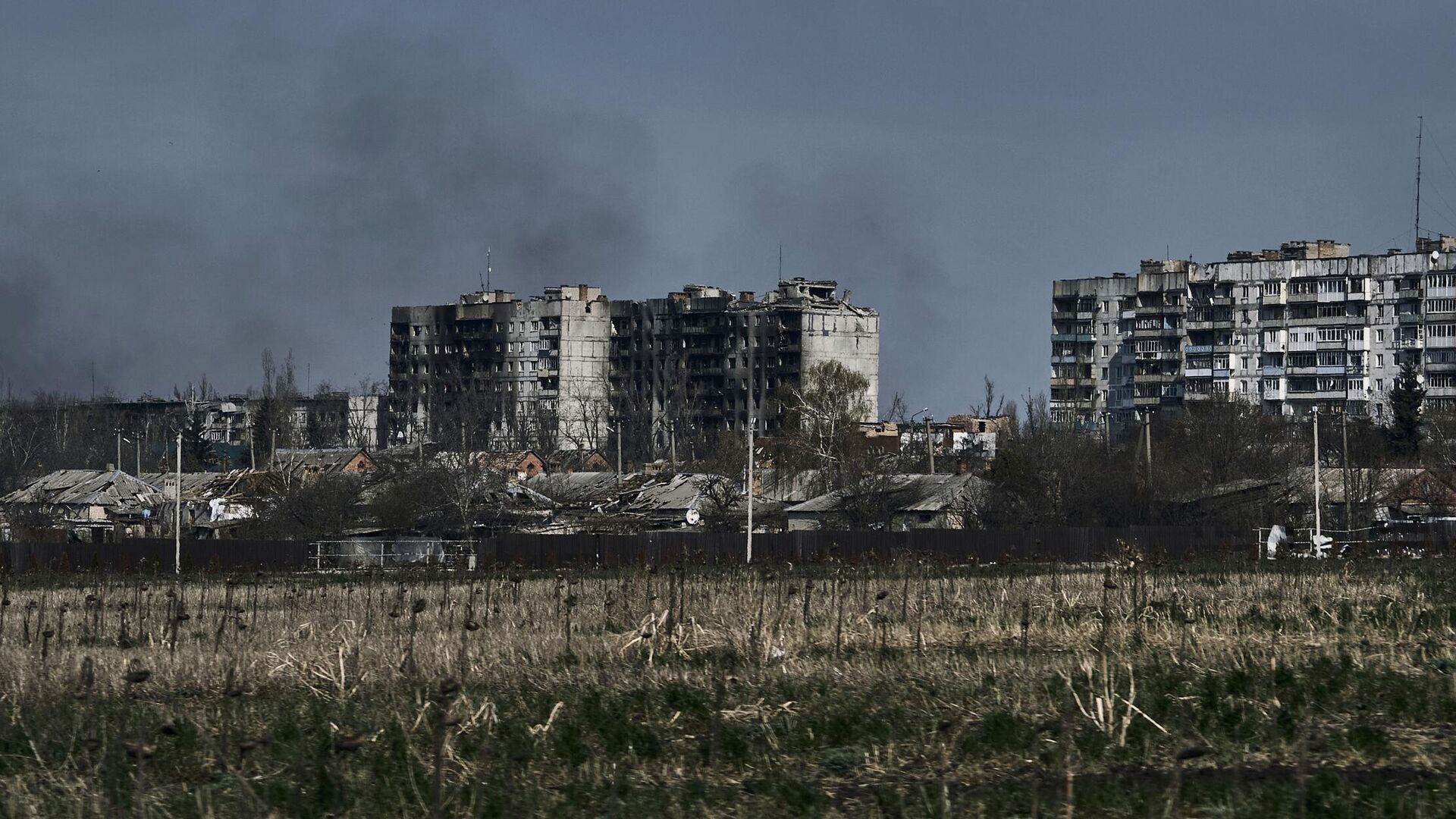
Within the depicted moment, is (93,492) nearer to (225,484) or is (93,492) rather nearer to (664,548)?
(225,484)

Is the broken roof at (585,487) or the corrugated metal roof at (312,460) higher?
the corrugated metal roof at (312,460)

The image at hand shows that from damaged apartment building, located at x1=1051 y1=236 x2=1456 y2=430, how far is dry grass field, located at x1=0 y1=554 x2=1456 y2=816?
113 m

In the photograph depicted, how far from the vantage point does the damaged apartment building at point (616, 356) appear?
145750 mm

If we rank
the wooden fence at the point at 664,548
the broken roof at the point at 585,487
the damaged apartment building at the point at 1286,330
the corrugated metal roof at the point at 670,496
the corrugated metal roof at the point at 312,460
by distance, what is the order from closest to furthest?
1. the wooden fence at the point at 664,548
2. the corrugated metal roof at the point at 670,496
3. the broken roof at the point at 585,487
4. the corrugated metal roof at the point at 312,460
5. the damaged apartment building at the point at 1286,330

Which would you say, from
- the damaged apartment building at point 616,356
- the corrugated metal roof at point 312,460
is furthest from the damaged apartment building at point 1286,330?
the corrugated metal roof at point 312,460

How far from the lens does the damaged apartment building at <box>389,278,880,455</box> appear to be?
146 m

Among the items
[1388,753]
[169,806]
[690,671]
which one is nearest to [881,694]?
[690,671]

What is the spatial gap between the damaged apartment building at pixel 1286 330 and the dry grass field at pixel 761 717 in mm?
113017

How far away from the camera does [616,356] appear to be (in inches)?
6147

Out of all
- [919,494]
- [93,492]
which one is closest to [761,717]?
[919,494]

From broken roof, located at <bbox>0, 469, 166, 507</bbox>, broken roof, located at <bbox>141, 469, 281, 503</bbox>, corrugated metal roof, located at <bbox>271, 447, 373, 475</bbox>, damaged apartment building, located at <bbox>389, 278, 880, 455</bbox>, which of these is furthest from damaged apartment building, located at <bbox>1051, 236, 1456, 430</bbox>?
broken roof, located at <bbox>0, 469, 166, 507</bbox>

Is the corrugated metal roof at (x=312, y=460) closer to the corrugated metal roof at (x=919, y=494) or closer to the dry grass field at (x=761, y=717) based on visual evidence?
the corrugated metal roof at (x=919, y=494)

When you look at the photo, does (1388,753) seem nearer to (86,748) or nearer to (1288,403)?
Result: (86,748)

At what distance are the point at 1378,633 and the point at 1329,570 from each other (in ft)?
56.4
